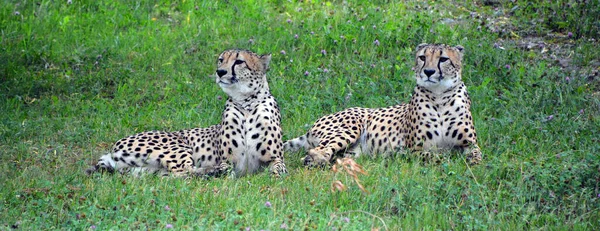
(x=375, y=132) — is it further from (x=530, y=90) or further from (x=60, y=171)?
(x=60, y=171)

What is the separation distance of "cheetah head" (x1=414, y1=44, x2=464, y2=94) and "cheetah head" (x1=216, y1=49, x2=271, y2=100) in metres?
1.29

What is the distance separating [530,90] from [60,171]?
4610 millimetres

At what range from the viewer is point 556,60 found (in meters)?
10.1

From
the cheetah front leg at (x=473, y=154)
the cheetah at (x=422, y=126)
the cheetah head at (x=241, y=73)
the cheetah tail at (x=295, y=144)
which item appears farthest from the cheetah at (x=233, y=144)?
the cheetah front leg at (x=473, y=154)

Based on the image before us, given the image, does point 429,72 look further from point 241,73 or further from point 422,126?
point 241,73

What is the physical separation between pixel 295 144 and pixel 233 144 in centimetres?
Answer: 107

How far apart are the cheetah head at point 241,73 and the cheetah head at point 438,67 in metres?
1.29

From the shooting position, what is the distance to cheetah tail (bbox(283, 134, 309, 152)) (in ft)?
28.0

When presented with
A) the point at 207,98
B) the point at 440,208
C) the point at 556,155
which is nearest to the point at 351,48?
the point at 207,98

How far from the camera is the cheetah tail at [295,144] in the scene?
852 cm

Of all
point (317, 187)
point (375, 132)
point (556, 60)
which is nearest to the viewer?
point (317, 187)

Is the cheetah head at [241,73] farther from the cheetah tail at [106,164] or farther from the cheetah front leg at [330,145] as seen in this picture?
the cheetah tail at [106,164]

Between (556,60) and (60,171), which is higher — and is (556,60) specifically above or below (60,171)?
above

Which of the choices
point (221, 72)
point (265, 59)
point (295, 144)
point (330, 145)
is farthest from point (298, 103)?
point (221, 72)
